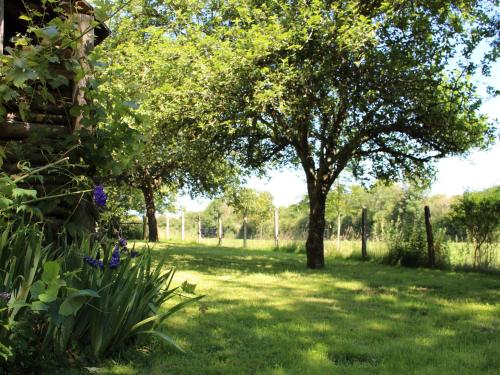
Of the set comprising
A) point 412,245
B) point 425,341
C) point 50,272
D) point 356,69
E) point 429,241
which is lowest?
point 425,341

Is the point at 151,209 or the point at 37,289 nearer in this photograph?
the point at 37,289

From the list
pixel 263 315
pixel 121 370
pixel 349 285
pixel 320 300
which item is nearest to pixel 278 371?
pixel 121 370

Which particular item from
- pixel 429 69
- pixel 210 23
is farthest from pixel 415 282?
pixel 210 23

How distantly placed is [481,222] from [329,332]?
893cm

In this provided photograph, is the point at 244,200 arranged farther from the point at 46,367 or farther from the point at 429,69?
the point at 46,367

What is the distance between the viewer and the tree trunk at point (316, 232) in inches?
497

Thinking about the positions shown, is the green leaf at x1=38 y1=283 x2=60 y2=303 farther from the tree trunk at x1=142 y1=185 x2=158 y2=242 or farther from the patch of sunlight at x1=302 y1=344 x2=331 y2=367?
the tree trunk at x1=142 y1=185 x2=158 y2=242

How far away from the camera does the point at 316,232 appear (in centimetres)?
1278

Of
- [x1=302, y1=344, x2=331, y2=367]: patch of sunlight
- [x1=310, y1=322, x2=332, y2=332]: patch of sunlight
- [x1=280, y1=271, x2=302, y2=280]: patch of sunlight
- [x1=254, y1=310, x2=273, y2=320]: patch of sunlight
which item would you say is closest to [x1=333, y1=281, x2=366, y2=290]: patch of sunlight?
[x1=280, y1=271, x2=302, y2=280]: patch of sunlight

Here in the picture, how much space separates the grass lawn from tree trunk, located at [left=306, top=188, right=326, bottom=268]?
357 centimetres

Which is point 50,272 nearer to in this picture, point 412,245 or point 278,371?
point 278,371

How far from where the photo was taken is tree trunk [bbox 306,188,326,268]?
12617 millimetres

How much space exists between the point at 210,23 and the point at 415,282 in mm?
9130

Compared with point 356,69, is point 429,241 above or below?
below
